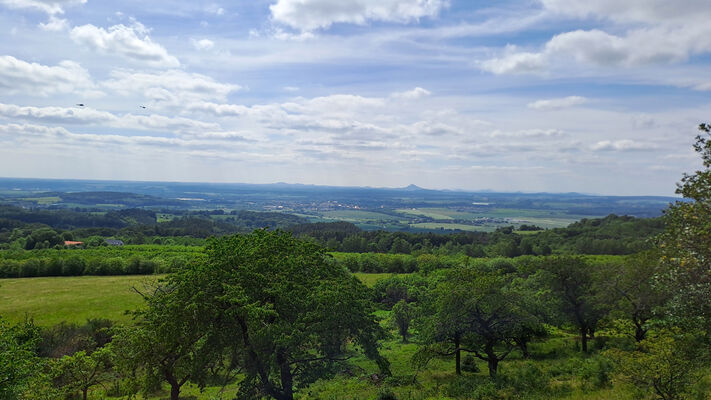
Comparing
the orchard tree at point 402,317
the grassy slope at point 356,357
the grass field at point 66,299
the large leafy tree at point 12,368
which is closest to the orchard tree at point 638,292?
the grassy slope at point 356,357

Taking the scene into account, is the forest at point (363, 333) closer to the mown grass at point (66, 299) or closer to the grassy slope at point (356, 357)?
the grassy slope at point (356, 357)

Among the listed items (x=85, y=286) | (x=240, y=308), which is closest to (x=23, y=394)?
(x=240, y=308)

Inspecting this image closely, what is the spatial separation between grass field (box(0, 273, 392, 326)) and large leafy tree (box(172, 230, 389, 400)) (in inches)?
787

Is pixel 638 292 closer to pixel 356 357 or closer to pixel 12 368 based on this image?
pixel 356 357

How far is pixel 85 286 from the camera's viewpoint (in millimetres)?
56031

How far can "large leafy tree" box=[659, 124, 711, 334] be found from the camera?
533 inches

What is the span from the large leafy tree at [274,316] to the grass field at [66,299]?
20.0 m

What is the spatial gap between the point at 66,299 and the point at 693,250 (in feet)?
200

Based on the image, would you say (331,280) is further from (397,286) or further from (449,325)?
(397,286)

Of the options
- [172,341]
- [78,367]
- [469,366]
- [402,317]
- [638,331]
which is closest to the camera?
[172,341]

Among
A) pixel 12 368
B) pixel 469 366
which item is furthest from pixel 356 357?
pixel 12 368

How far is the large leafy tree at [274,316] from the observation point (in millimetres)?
17828

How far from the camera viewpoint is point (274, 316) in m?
19.1

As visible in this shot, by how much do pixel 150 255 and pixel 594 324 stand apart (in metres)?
83.1
